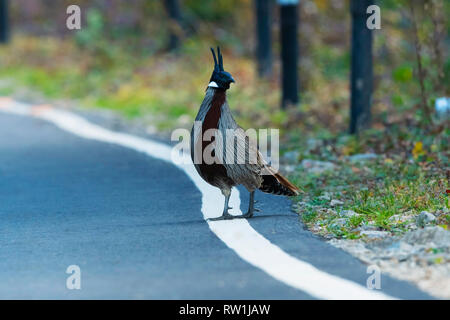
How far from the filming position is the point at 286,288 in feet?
18.1

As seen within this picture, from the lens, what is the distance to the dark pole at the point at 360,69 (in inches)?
510

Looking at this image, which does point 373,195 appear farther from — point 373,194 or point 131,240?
point 131,240

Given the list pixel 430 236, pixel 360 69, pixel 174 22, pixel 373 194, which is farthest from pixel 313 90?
pixel 430 236

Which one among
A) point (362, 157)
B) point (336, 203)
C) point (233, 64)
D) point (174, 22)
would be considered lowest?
point (336, 203)

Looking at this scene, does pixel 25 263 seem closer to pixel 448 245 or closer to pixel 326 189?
pixel 448 245

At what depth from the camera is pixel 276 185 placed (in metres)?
7.78

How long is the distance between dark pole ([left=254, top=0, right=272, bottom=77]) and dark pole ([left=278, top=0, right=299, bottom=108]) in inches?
180

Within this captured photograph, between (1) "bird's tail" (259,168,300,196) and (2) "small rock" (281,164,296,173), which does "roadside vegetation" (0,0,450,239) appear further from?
(1) "bird's tail" (259,168,300,196)

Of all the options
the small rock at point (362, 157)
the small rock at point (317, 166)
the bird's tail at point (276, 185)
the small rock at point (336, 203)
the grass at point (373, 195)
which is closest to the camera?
the grass at point (373, 195)

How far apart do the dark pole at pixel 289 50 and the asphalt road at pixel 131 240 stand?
5.39m

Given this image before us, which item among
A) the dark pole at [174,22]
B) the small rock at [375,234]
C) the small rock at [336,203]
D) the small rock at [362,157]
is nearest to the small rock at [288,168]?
the small rock at [362,157]

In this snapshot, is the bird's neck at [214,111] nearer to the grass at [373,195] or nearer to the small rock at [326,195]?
the grass at [373,195]

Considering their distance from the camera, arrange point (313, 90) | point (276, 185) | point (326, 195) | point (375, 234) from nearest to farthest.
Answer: point (375, 234) < point (276, 185) < point (326, 195) < point (313, 90)

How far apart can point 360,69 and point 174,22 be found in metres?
13.9
